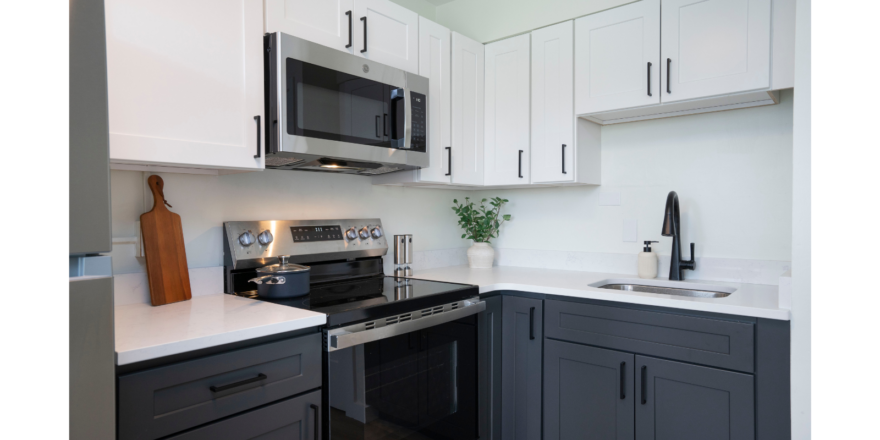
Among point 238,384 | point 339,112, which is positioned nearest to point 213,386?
point 238,384

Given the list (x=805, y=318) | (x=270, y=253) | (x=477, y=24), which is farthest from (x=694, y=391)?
(x=477, y=24)

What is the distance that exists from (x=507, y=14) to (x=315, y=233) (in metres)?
1.69

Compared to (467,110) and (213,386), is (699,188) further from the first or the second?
(213,386)

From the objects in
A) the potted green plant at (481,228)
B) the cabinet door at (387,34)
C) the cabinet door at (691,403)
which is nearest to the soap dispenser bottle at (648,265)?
the cabinet door at (691,403)

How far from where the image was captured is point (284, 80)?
1695mm

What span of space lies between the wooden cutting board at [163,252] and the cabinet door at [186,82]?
26 cm

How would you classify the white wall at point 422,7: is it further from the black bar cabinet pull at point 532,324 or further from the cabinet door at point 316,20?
the black bar cabinet pull at point 532,324

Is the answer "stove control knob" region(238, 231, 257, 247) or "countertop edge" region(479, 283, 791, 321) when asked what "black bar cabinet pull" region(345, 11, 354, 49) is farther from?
"countertop edge" region(479, 283, 791, 321)

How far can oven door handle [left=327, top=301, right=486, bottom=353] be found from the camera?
148 cm

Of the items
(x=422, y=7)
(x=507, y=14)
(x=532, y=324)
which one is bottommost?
(x=532, y=324)

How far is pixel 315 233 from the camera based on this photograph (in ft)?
7.09

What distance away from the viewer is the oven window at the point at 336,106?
1731 millimetres

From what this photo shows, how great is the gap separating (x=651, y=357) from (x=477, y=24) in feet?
6.84

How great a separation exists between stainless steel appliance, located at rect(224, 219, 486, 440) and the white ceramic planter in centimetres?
66
